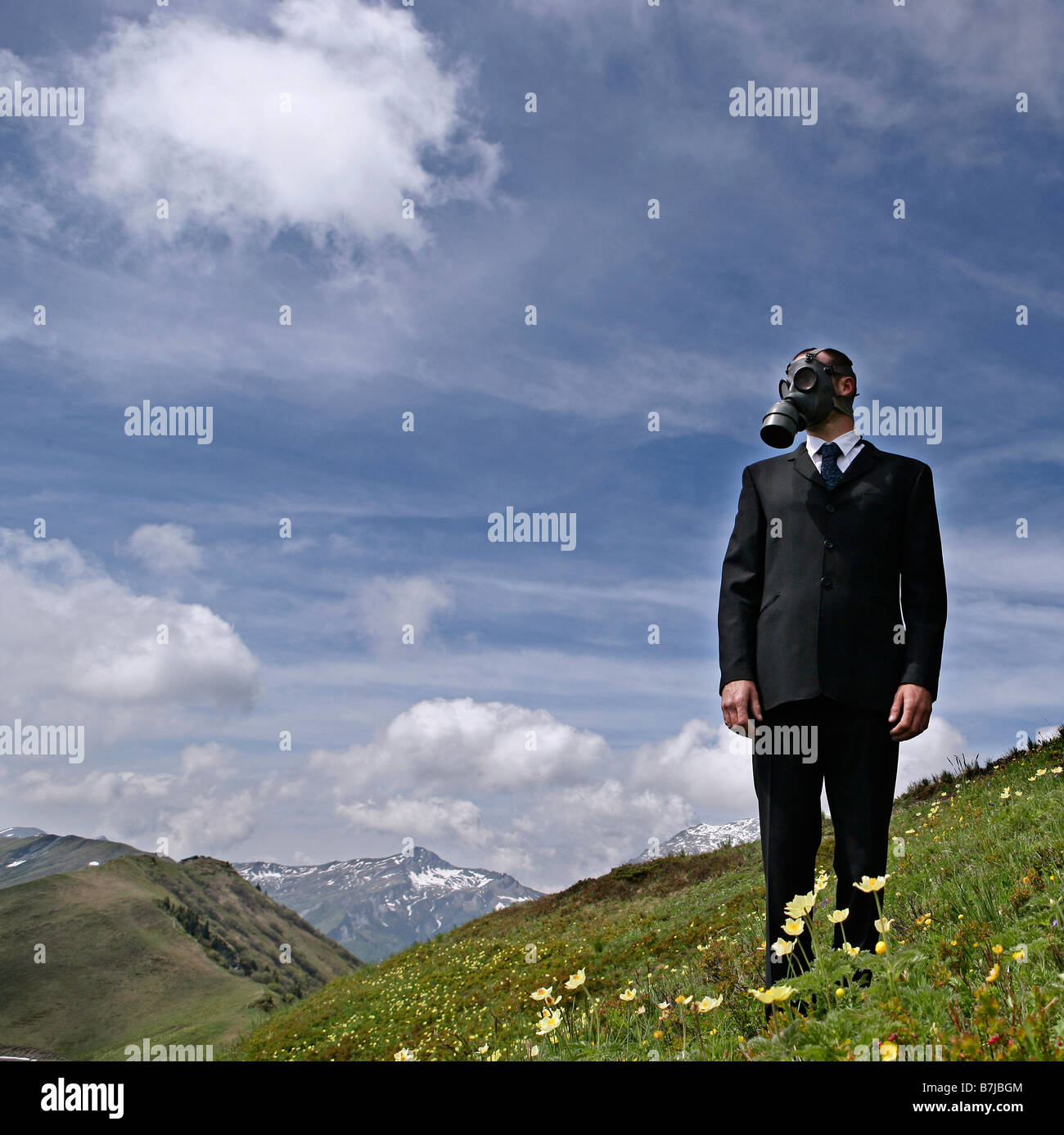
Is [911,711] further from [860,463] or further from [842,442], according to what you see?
[842,442]

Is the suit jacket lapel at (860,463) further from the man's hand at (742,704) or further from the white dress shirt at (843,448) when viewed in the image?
the man's hand at (742,704)

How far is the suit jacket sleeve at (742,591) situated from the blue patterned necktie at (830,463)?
1.23ft

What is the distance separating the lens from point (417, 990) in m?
15.9

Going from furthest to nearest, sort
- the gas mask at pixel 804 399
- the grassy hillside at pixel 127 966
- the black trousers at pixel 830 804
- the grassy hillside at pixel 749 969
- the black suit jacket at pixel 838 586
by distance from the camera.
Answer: the grassy hillside at pixel 127 966, the gas mask at pixel 804 399, the black suit jacket at pixel 838 586, the black trousers at pixel 830 804, the grassy hillside at pixel 749 969

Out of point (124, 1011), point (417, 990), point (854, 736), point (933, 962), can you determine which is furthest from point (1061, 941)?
point (124, 1011)

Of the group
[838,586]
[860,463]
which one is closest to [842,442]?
[860,463]

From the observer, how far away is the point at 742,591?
13.4 ft

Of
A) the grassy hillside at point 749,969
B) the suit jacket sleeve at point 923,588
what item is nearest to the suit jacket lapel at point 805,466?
the suit jacket sleeve at point 923,588

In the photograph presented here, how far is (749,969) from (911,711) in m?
2.83

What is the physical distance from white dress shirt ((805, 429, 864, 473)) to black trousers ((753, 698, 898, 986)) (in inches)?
51.5

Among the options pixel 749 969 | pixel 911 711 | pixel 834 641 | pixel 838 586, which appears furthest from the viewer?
pixel 749 969

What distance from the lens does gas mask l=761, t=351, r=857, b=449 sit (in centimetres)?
391

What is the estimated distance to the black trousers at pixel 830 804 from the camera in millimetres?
3551

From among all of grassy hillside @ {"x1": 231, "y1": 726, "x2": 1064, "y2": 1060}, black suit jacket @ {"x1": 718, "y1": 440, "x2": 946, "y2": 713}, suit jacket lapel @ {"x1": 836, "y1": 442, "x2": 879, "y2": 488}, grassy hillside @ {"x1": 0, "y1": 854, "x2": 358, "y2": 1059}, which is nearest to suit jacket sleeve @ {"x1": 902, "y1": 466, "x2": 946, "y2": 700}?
black suit jacket @ {"x1": 718, "y1": 440, "x2": 946, "y2": 713}
